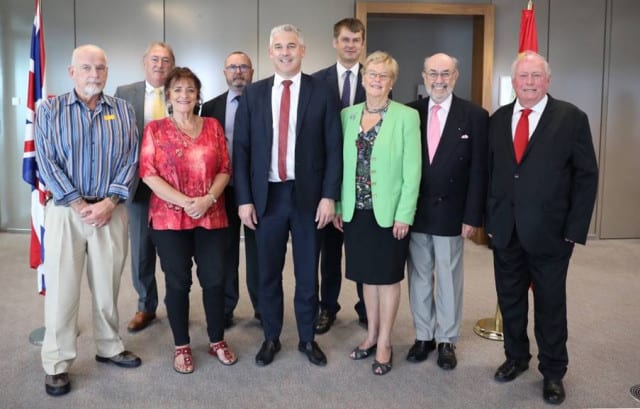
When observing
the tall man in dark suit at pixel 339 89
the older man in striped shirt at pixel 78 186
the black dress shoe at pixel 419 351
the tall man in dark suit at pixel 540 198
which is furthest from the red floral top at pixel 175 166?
the tall man in dark suit at pixel 540 198

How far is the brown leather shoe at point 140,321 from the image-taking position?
3.59 metres

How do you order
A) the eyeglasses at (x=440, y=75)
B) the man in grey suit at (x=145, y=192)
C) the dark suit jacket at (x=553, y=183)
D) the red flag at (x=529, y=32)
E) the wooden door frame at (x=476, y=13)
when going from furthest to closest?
the wooden door frame at (x=476, y=13), the red flag at (x=529, y=32), the man in grey suit at (x=145, y=192), the eyeglasses at (x=440, y=75), the dark suit jacket at (x=553, y=183)

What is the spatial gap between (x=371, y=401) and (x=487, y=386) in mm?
621

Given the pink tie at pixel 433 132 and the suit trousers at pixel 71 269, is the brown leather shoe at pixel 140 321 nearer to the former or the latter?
the suit trousers at pixel 71 269

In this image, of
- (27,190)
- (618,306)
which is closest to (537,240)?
(618,306)

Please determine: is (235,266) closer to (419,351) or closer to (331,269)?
(331,269)

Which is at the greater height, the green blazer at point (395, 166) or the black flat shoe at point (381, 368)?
the green blazer at point (395, 166)

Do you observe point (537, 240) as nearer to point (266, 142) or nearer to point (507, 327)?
point (507, 327)

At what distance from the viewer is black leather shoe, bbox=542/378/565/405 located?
2703 millimetres

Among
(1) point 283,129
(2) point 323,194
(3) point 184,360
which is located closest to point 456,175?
(2) point 323,194

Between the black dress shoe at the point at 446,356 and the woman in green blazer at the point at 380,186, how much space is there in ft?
0.93

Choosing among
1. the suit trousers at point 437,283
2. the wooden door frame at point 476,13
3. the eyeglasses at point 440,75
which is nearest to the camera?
the eyeglasses at point 440,75

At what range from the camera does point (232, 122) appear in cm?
343

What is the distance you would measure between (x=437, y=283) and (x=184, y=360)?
55.7 inches
